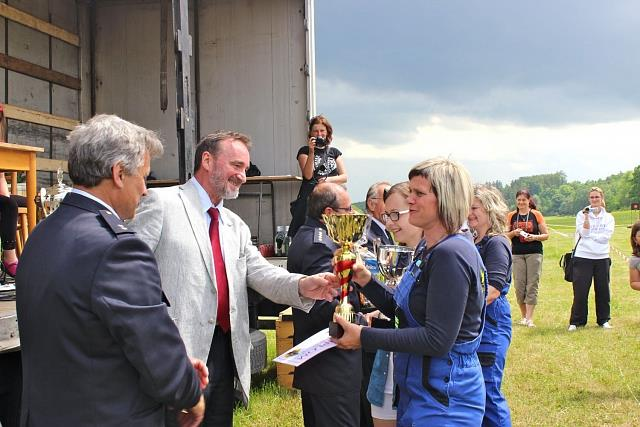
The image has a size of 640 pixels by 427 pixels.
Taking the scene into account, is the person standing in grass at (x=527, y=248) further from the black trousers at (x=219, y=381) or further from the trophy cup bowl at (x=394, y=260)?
the black trousers at (x=219, y=381)

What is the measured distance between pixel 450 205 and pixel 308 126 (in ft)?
13.2

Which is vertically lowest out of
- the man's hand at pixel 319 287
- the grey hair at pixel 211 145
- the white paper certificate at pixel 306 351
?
the white paper certificate at pixel 306 351

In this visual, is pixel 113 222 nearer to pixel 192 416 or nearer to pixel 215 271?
pixel 192 416

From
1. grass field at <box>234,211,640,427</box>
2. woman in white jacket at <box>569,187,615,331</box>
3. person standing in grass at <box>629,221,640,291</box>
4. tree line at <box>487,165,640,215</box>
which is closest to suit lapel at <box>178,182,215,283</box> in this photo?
grass field at <box>234,211,640,427</box>

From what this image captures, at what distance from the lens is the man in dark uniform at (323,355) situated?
10.5 feet

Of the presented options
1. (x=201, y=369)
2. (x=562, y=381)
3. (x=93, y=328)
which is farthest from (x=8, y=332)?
(x=562, y=381)

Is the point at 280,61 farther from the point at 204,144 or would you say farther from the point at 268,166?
the point at 204,144

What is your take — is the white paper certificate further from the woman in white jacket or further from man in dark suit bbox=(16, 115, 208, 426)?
the woman in white jacket

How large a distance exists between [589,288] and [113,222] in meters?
8.60

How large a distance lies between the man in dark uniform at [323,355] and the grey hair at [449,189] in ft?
3.10

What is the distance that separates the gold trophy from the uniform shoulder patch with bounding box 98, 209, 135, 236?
1.01 metres

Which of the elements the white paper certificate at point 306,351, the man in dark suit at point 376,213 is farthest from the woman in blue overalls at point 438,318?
the man in dark suit at point 376,213

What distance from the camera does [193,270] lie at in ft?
Result: 9.00

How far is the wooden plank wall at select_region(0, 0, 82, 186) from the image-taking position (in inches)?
251
